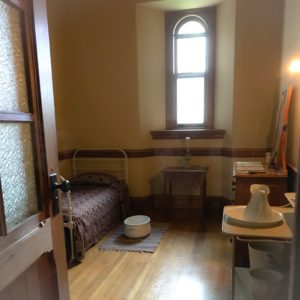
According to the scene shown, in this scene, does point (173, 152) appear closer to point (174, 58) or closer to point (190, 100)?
point (190, 100)

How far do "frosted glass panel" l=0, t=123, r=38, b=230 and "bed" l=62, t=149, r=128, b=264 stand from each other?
4.09 feet

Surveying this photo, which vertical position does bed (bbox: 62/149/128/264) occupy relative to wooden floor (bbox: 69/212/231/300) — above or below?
above

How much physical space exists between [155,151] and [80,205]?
4.87 ft

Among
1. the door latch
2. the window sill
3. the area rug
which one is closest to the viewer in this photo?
the door latch

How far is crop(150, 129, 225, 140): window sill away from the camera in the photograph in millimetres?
3646

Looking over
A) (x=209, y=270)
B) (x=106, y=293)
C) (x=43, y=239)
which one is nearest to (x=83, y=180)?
(x=106, y=293)

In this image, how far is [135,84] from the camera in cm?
363

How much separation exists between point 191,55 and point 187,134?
1.13 m

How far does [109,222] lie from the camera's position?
3.24m

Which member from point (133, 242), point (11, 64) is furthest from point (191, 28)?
point (11, 64)

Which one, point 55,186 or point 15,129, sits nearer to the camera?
point 15,129

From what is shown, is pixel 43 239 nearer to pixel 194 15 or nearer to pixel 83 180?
pixel 83 180

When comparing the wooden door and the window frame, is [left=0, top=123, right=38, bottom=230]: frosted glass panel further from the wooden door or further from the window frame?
the window frame

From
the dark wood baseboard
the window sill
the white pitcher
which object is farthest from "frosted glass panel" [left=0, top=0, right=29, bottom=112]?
the dark wood baseboard
